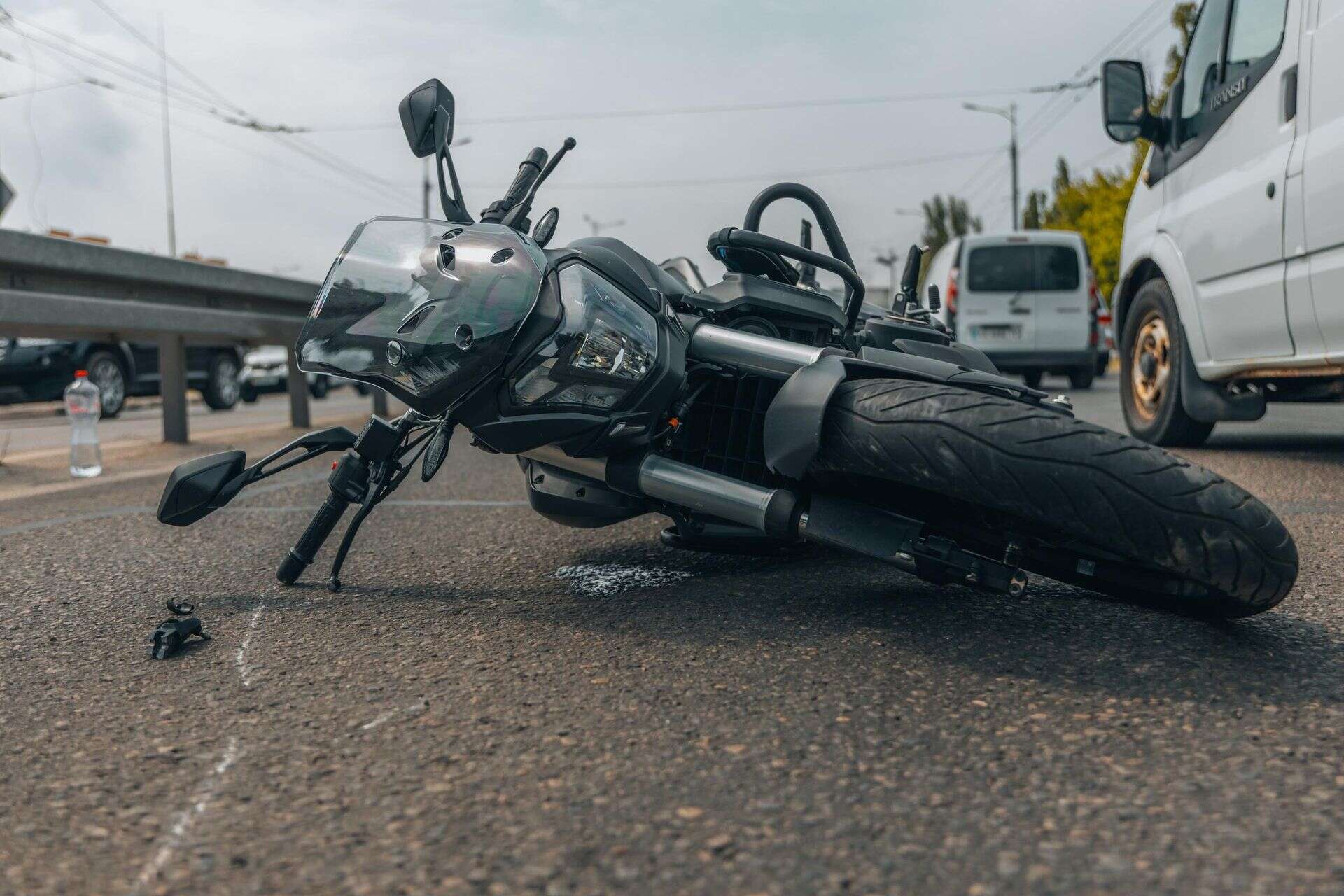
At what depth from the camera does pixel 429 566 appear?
348 cm

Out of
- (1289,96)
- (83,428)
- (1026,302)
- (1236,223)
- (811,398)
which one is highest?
(1289,96)

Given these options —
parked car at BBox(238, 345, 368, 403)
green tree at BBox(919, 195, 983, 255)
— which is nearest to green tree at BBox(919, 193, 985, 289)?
green tree at BBox(919, 195, 983, 255)

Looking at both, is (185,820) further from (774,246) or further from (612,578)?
(774,246)

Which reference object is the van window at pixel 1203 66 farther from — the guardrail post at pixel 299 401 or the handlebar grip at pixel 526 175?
the guardrail post at pixel 299 401

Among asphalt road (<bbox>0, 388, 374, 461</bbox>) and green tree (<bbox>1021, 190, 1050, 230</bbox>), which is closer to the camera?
asphalt road (<bbox>0, 388, 374, 461</bbox>)

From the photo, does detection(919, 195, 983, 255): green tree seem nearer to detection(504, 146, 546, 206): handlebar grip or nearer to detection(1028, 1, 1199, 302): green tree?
detection(1028, 1, 1199, 302): green tree

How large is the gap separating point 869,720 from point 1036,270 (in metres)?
14.5

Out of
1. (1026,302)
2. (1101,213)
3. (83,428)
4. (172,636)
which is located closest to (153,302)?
(83,428)

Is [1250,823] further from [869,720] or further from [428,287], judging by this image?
[428,287]

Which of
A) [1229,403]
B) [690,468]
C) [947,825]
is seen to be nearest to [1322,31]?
[1229,403]

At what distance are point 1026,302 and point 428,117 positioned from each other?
13.6 m

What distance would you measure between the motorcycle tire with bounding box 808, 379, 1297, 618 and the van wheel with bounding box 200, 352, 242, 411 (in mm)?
15310

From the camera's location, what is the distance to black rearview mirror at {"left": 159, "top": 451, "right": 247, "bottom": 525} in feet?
9.80

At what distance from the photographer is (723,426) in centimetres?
284
